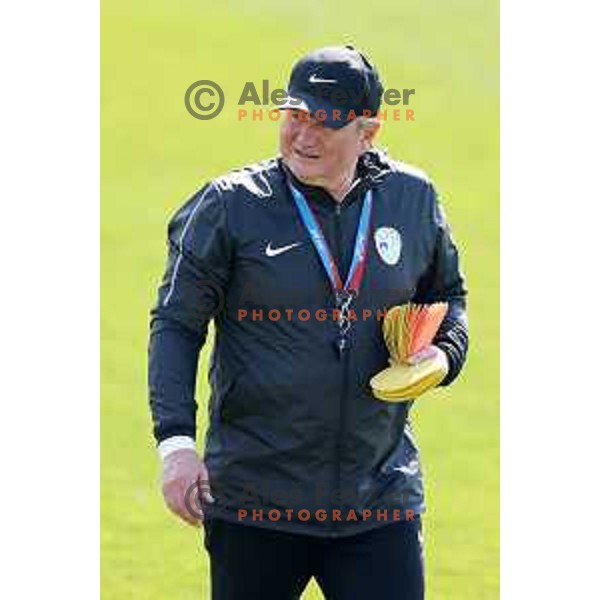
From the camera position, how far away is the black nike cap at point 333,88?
4.82 metres

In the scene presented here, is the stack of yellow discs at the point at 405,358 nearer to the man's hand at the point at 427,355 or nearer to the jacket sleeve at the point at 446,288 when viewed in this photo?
the man's hand at the point at 427,355

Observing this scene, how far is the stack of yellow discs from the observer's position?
4781mm

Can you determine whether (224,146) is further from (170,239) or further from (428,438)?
(170,239)

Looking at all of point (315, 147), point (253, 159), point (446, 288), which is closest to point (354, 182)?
point (315, 147)

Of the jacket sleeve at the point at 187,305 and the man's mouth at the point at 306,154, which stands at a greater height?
the man's mouth at the point at 306,154

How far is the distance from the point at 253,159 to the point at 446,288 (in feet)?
8.53

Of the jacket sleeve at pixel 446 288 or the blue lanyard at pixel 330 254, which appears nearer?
the blue lanyard at pixel 330 254

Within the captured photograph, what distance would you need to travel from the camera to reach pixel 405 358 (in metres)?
4.83

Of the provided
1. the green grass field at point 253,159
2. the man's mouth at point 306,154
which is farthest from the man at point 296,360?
the green grass field at point 253,159

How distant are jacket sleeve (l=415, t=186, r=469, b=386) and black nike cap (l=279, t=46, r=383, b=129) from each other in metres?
0.33

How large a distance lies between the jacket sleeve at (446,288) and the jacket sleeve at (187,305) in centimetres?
58

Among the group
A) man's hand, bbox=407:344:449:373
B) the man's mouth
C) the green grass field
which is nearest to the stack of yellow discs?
man's hand, bbox=407:344:449:373

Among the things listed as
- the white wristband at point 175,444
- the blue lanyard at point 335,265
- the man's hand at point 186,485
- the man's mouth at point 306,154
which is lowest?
the man's hand at point 186,485
